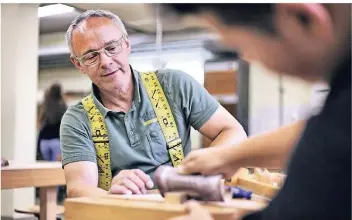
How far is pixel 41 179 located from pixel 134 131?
1.08m

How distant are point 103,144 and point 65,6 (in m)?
0.62

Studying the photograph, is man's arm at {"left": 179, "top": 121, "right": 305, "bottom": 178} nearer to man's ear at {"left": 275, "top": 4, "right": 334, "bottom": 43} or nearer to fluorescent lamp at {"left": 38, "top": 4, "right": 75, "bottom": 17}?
man's ear at {"left": 275, "top": 4, "right": 334, "bottom": 43}

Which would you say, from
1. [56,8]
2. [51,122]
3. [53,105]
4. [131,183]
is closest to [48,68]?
[53,105]

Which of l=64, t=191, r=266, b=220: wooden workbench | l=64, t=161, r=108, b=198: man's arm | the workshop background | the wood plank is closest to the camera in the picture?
l=64, t=191, r=266, b=220: wooden workbench

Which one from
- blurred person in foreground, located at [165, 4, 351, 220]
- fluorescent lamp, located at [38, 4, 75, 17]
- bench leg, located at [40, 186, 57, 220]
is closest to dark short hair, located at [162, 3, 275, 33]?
blurred person in foreground, located at [165, 4, 351, 220]

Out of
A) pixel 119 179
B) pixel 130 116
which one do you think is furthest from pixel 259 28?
pixel 130 116

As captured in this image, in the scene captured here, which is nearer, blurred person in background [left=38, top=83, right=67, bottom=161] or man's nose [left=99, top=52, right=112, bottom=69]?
man's nose [left=99, top=52, right=112, bottom=69]

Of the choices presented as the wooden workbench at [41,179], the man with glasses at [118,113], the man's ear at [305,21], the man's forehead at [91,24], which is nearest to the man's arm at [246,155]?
the man's ear at [305,21]

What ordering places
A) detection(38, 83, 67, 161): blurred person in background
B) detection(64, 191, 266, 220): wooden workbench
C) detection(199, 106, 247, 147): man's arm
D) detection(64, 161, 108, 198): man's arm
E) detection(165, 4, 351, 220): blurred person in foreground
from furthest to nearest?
detection(38, 83, 67, 161): blurred person in background < detection(199, 106, 247, 147): man's arm < detection(64, 161, 108, 198): man's arm < detection(64, 191, 266, 220): wooden workbench < detection(165, 4, 351, 220): blurred person in foreground

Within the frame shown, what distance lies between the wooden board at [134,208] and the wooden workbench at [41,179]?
3.88ft

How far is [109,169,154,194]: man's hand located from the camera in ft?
2.89

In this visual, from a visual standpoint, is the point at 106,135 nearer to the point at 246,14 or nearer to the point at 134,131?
the point at 134,131

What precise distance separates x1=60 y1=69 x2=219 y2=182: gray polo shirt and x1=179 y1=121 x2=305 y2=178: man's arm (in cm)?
36

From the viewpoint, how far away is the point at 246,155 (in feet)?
2.36
